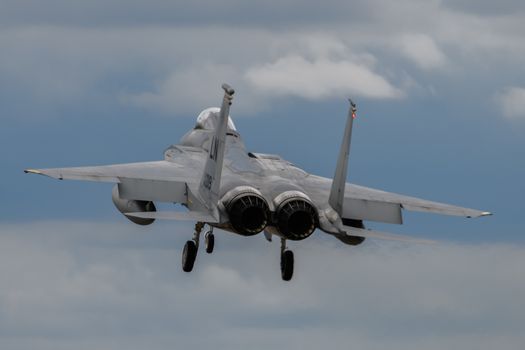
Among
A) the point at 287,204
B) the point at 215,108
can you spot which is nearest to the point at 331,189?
the point at 287,204

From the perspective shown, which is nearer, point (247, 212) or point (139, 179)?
point (247, 212)

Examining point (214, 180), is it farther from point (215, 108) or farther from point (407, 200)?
point (215, 108)

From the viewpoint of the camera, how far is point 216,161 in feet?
141

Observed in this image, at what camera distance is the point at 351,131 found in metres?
42.3

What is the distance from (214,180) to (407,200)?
7.76 meters

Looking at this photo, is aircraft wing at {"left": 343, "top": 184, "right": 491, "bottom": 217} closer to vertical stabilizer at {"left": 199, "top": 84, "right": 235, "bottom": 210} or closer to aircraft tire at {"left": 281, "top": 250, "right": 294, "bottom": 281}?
aircraft tire at {"left": 281, "top": 250, "right": 294, "bottom": 281}

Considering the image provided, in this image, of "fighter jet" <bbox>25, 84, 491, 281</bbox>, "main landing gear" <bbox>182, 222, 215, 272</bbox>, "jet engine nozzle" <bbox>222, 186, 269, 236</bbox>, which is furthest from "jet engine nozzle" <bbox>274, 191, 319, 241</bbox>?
"main landing gear" <bbox>182, 222, 215, 272</bbox>

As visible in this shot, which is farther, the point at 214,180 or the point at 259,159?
the point at 259,159

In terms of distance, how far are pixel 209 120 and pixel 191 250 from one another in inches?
318

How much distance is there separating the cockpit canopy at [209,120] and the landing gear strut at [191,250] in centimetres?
697

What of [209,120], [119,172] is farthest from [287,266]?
[209,120]

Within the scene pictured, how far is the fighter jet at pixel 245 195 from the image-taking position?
42.3 m

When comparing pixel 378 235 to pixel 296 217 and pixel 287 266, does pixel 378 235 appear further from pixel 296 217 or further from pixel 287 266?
pixel 287 266

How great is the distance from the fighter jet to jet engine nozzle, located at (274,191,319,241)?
3cm
